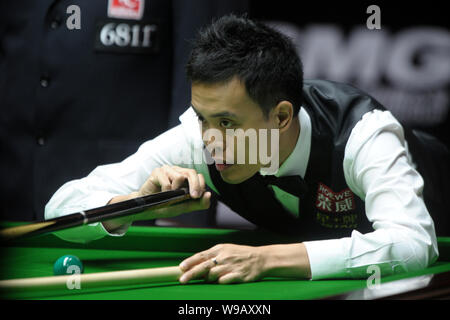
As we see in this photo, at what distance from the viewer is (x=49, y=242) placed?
8.54 feet

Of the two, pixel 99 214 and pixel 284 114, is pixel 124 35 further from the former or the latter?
pixel 99 214

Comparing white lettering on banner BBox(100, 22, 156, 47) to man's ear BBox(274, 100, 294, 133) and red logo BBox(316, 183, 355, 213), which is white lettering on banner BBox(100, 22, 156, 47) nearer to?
man's ear BBox(274, 100, 294, 133)

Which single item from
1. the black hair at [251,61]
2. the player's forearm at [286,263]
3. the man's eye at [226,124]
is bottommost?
the player's forearm at [286,263]

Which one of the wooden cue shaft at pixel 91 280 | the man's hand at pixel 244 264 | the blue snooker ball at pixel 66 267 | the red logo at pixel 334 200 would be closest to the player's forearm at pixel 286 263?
the man's hand at pixel 244 264

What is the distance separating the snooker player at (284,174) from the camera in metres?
2.05

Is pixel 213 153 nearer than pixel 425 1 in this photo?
Yes

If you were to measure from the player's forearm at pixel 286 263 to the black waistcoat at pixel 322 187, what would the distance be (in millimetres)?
650

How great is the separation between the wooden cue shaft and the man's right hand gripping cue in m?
0.44

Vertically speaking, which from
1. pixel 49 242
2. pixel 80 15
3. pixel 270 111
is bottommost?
pixel 49 242

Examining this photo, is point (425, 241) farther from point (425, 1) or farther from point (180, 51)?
point (425, 1)

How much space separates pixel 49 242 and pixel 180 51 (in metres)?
1.24

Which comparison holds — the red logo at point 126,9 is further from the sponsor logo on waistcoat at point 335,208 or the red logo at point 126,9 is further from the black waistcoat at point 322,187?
the sponsor logo on waistcoat at point 335,208

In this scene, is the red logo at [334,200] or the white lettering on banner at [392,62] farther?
the white lettering on banner at [392,62]
